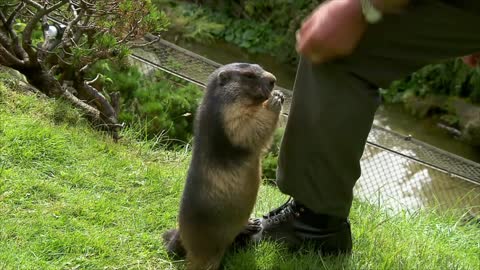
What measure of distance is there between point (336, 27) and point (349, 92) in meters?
0.38

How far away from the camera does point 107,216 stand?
320 cm

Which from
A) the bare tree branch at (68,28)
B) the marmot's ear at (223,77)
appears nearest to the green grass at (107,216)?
the bare tree branch at (68,28)

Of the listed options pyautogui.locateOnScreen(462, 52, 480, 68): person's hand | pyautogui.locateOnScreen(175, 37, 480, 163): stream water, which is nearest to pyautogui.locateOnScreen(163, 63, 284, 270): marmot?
pyautogui.locateOnScreen(462, 52, 480, 68): person's hand

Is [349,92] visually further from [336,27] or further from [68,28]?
[68,28]

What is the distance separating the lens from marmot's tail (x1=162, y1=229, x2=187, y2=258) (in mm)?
2971

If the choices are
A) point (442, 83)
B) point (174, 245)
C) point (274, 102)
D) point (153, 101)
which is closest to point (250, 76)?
point (274, 102)

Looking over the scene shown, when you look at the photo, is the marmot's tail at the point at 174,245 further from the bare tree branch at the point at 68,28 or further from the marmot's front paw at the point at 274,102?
the bare tree branch at the point at 68,28

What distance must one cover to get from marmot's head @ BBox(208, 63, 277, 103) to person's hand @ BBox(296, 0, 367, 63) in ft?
2.47

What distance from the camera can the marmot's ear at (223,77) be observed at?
315 centimetres

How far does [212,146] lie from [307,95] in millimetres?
518

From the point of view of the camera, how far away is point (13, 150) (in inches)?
141

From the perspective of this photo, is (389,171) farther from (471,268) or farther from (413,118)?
(471,268)

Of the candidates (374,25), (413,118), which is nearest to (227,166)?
(374,25)

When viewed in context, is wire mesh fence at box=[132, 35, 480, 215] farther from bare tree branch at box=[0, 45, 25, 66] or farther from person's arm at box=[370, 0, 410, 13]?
person's arm at box=[370, 0, 410, 13]
